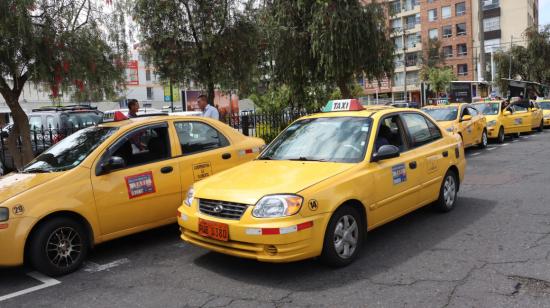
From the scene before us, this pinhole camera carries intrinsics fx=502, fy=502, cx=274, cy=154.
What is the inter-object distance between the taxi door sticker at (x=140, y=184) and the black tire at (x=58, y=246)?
669 mm

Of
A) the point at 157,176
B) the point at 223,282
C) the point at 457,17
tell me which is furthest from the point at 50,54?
the point at 457,17

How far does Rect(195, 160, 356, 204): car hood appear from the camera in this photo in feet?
15.1

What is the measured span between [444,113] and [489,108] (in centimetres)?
409

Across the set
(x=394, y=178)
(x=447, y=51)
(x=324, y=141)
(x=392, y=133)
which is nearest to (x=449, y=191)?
(x=392, y=133)

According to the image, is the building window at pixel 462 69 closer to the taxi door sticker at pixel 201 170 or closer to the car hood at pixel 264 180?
the taxi door sticker at pixel 201 170

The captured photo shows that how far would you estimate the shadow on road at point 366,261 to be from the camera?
4595mm

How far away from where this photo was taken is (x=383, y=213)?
17.8ft

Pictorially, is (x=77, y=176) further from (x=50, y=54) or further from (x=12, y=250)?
(x=50, y=54)

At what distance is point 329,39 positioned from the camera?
45.8ft

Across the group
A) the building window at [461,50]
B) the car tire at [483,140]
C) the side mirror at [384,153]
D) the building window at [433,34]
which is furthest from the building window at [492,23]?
the side mirror at [384,153]

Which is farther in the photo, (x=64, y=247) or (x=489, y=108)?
(x=489, y=108)

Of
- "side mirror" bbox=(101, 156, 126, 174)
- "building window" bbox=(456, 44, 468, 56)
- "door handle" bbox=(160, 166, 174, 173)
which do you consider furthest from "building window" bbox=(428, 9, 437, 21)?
"side mirror" bbox=(101, 156, 126, 174)

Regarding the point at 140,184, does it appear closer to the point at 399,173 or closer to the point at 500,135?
the point at 399,173

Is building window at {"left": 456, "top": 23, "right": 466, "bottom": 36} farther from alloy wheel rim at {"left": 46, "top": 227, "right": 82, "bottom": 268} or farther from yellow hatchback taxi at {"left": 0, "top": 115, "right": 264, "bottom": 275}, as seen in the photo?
alloy wheel rim at {"left": 46, "top": 227, "right": 82, "bottom": 268}
